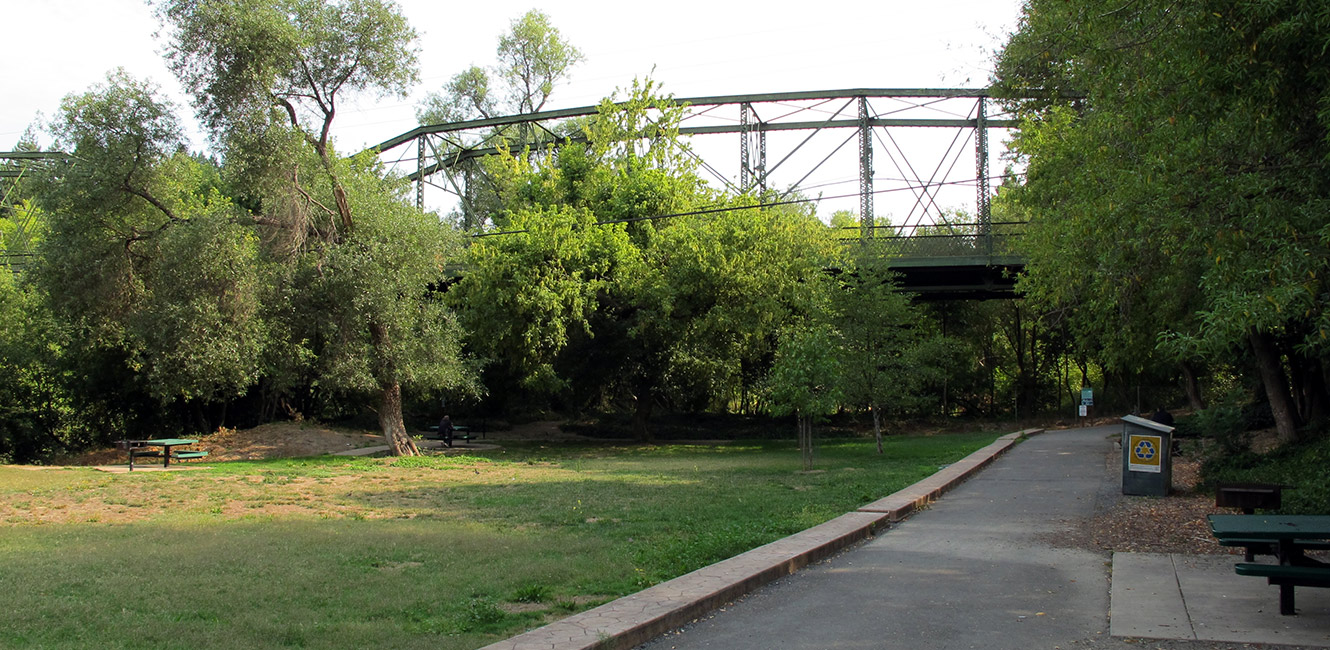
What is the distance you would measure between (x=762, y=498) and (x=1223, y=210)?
811 cm

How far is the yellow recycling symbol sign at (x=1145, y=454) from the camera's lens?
1470 cm

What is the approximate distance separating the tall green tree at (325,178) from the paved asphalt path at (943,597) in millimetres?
17137

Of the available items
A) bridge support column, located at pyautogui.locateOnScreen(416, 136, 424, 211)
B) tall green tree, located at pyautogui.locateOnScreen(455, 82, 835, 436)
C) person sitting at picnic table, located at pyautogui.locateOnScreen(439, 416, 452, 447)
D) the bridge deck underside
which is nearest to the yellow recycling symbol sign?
tall green tree, located at pyautogui.locateOnScreen(455, 82, 835, 436)

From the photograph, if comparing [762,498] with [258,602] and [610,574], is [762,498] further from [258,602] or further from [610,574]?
[258,602]

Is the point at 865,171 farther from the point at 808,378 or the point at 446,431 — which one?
the point at 446,431

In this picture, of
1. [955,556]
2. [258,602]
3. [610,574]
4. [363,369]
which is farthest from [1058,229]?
[363,369]

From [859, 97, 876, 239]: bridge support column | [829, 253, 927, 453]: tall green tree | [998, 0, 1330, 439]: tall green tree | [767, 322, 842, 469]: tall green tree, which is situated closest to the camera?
[998, 0, 1330, 439]: tall green tree

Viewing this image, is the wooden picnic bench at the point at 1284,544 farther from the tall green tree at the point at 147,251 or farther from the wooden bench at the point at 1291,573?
the tall green tree at the point at 147,251

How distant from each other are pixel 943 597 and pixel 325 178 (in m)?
22.4

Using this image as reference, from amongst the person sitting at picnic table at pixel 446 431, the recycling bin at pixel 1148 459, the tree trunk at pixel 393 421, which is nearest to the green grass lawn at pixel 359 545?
the recycling bin at pixel 1148 459

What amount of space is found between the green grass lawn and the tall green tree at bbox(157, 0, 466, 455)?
5.31 meters

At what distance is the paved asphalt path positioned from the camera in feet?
21.3

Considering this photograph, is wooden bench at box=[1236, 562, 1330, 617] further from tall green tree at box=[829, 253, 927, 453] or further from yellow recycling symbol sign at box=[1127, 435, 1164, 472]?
tall green tree at box=[829, 253, 927, 453]

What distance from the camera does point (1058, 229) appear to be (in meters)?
17.9
